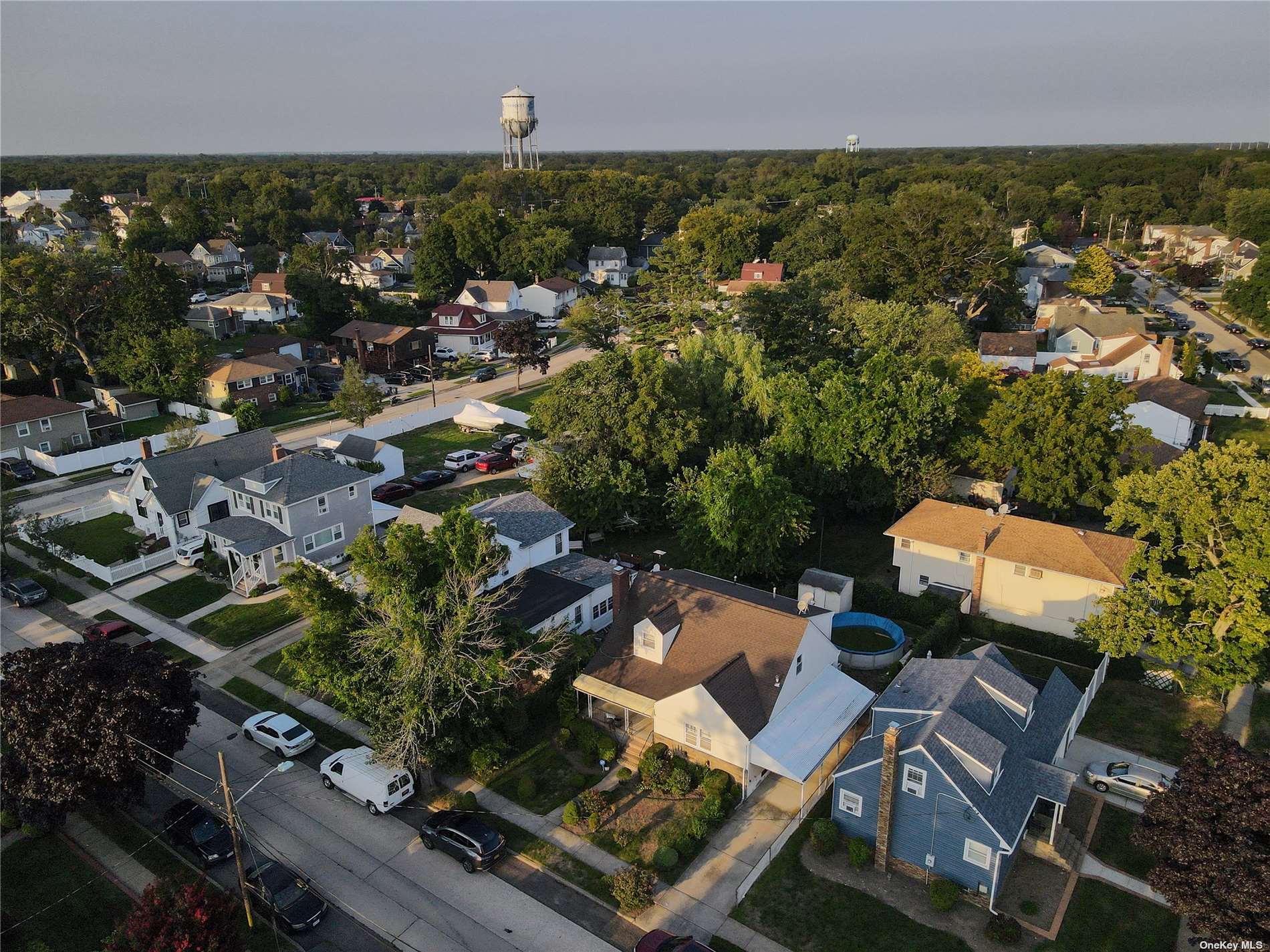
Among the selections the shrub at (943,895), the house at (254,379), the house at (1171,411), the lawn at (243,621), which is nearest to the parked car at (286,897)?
the lawn at (243,621)

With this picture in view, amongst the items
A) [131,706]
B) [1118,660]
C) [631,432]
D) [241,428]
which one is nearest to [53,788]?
[131,706]

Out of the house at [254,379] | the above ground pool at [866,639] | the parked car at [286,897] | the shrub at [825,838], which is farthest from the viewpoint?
the house at [254,379]

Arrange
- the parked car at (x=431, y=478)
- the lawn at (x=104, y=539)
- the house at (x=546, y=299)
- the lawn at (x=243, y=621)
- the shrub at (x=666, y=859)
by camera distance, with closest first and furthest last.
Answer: the shrub at (x=666, y=859) → the lawn at (x=243, y=621) → the lawn at (x=104, y=539) → the parked car at (x=431, y=478) → the house at (x=546, y=299)

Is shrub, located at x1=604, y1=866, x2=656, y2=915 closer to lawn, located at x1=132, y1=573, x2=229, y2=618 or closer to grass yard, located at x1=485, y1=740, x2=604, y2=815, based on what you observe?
grass yard, located at x1=485, y1=740, x2=604, y2=815

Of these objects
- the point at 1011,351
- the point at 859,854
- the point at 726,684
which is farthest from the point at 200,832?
the point at 1011,351

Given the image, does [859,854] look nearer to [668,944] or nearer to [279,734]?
[668,944]

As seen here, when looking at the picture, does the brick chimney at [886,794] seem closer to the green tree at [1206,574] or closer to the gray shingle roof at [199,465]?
the green tree at [1206,574]
